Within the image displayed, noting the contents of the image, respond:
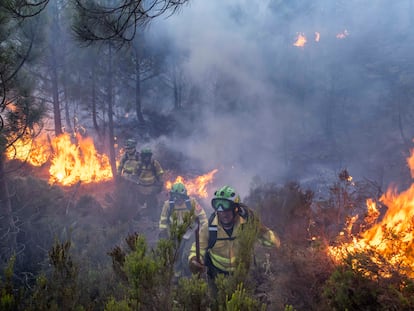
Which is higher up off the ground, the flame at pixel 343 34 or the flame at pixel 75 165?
the flame at pixel 343 34

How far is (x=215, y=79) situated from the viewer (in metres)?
27.0

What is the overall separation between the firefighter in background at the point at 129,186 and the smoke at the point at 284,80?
20.4 ft

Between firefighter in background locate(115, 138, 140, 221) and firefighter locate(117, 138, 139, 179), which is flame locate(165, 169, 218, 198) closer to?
firefighter in background locate(115, 138, 140, 221)

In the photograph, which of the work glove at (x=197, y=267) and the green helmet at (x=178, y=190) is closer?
the work glove at (x=197, y=267)

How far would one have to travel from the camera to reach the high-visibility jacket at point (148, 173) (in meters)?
10.4

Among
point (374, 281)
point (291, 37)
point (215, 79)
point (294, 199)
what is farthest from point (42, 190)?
point (291, 37)

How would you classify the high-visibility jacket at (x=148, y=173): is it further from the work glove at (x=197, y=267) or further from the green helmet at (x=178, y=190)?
the work glove at (x=197, y=267)

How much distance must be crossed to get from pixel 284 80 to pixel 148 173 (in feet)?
67.0

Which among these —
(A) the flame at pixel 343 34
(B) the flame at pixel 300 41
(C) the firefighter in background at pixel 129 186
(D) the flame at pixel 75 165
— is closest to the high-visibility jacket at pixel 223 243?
(C) the firefighter in background at pixel 129 186

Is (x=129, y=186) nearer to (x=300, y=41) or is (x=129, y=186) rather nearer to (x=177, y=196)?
(x=177, y=196)

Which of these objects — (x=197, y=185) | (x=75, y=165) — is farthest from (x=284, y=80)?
(x=75, y=165)

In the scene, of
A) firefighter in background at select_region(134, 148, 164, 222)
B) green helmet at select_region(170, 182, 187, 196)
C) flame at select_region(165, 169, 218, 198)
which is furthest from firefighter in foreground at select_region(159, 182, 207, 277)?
flame at select_region(165, 169, 218, 198)

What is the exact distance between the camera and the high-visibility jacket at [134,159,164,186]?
34.2 feet

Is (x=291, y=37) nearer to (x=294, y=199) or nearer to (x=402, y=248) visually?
(x=294, y=199)
